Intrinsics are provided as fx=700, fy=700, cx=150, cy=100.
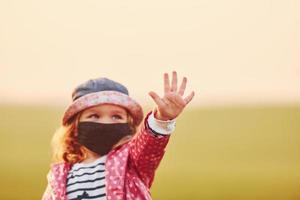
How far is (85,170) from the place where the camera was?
136cm

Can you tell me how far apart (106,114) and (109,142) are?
57 millimetres

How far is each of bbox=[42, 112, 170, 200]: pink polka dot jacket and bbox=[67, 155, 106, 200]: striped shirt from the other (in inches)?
0.5

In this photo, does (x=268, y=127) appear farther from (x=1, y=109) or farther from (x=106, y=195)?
(x=106, y=195)

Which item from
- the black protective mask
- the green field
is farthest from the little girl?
the green field

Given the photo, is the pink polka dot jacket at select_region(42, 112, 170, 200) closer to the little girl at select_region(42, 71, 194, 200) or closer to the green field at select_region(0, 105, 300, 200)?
the little girl at select_region(42, 71, 194, 200)

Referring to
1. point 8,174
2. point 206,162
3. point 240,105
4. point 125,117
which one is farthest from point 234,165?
point 125,117

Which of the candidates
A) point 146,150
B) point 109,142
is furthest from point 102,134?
point 146,150

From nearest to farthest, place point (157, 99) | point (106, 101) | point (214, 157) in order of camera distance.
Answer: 1. point (157, 99)
2. point (106, 101)
3. point (214, 157)

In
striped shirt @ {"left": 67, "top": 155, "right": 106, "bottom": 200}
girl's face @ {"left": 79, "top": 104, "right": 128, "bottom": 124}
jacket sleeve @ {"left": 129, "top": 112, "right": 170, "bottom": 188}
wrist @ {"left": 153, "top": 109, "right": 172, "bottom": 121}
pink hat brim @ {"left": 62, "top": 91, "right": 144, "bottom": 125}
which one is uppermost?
pink hat brim @ {"left": 62, "top": 91, "right": 144, "bottom": 125}

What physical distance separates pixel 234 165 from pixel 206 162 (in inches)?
4.3

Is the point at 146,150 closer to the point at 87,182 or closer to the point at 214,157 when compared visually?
the point at 87,182

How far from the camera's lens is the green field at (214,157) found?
258 cm

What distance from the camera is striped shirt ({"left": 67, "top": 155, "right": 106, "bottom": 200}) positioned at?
4.34 feet

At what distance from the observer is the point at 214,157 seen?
2.69 m
